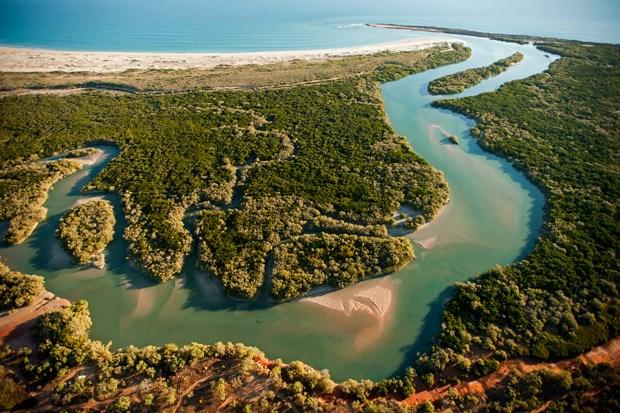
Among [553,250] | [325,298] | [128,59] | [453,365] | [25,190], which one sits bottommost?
[453,365]

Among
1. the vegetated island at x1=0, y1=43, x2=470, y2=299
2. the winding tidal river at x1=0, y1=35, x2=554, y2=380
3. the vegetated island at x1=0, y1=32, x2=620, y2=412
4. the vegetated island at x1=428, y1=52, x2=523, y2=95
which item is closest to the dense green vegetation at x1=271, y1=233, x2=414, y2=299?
the vegetated island at x1=0, y1=43, x2=470, y2=299

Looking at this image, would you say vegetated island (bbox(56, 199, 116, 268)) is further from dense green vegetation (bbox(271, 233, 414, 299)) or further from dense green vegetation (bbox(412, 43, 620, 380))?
dense green vegetation (bbox(412, 43, 620, 380))

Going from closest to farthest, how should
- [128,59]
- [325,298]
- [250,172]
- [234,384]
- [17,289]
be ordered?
[234,384]
[17,289]
[325,298]
[250,172]
[128,59]

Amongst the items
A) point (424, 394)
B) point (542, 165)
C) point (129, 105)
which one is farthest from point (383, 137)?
point (129, 105)

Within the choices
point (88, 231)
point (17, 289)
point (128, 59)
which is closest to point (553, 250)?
point (88, 231)

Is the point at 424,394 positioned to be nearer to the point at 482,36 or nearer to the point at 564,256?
the point at 564,256

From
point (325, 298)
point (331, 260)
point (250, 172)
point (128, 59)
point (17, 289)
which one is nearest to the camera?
point (17, 289)

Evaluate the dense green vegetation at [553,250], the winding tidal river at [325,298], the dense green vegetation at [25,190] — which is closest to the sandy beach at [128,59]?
the dense green vegetation at [25,190]

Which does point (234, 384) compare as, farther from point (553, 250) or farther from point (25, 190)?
point (25, 190)
